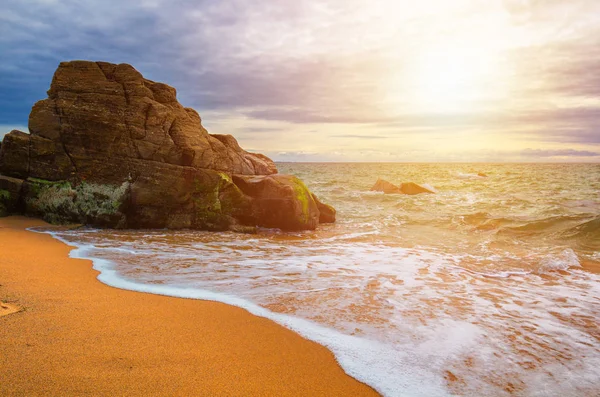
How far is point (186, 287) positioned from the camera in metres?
5.90

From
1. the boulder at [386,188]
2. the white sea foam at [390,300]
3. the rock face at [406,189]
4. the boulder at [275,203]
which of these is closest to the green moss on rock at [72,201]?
the white sea foam at [390,300]

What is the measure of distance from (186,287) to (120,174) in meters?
7.17

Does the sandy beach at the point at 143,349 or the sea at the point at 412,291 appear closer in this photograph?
the sandy beach at the point at 143,349

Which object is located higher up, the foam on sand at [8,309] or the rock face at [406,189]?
the rock face at [406,189]

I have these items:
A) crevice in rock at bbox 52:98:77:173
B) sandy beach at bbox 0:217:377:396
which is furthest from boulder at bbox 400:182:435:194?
sandy beach at bbox 0:217:377:396

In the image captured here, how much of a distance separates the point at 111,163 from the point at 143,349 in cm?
952

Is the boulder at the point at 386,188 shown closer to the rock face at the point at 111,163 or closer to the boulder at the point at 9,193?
the rock face at the point at 111,163

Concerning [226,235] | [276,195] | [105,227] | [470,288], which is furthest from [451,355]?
[105,227]

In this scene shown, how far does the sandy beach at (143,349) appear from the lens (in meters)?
3.01

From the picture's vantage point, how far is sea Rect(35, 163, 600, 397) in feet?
12.4

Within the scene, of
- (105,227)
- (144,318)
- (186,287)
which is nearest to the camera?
(144,318)

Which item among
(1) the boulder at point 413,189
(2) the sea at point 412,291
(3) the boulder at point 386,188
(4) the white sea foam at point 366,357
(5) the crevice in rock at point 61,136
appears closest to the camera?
(4) the white sea foam at point 366,357

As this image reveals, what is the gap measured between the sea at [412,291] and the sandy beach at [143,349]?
36 centimetres

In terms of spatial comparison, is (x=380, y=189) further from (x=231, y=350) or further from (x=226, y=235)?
(x=231, y=350)
